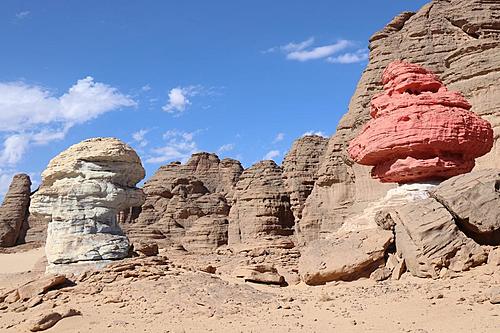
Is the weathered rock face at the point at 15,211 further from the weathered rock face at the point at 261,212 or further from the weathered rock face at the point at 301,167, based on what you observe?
the weathered rock face at the point at 301,167

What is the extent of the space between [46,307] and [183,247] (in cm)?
2441

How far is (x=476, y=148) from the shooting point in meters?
13.6

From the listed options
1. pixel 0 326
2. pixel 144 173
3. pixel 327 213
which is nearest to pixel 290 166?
pixel 327 213

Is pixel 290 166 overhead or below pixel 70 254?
overhead

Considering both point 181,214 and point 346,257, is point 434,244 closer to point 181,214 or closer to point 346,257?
point 346,257

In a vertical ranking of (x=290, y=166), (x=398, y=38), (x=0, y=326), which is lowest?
(x=0, y=326)

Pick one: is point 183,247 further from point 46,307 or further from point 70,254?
point 46,307

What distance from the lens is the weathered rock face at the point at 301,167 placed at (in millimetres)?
33469

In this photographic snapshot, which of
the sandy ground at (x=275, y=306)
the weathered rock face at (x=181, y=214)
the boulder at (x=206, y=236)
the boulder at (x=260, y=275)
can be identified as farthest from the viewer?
the weathered rock face at (x=181, y=214)

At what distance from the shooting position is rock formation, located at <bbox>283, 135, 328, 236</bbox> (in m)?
33.5

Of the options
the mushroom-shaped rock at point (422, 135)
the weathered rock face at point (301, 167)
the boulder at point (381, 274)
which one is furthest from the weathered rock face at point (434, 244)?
the weathered rock face at point (301, 167)

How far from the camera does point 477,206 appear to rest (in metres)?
10.6

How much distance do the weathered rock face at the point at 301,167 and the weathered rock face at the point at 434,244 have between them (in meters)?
21.8

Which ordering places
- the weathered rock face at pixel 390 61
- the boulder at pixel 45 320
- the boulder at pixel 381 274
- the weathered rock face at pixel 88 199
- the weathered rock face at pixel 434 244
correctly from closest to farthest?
the weathered rock face at pixel 434 244
the boulder at pixel 45 320
the boulder at pixel 381 274
the weathered rock face at pixel 88 199
the weathered rock face at pixel 390 61
